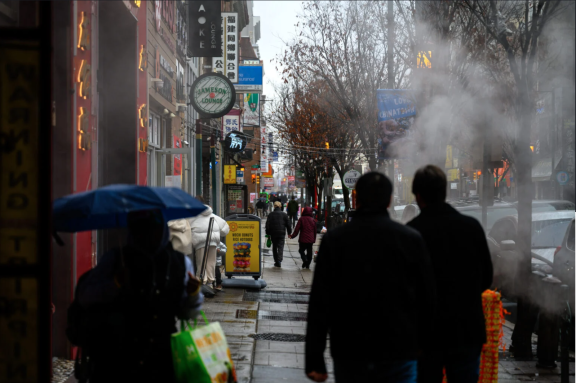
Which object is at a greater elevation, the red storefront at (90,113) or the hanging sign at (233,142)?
the hanging sign at (233,142)

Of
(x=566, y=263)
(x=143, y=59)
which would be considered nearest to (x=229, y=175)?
(x=143, y=59)

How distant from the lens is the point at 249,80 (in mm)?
25438

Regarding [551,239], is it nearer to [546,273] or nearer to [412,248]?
[546,273]

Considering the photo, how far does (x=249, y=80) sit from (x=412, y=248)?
2294cm

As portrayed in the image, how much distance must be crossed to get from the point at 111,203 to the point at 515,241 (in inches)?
266

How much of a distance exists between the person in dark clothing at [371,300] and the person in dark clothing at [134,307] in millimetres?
795

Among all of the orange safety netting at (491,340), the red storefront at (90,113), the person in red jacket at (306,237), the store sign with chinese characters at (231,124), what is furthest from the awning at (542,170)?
the orange safety netting at (491,340)

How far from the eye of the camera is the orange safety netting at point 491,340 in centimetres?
490

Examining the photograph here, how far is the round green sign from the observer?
14.0m

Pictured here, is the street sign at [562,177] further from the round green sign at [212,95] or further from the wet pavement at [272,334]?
the round green sign at [212,95]

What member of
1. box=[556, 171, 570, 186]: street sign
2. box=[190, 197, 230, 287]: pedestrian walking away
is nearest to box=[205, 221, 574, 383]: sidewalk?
box=[190, 197, 230, 287]: pedestrian walking away

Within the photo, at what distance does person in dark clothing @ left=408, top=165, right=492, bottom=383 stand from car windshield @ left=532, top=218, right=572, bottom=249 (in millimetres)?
8340

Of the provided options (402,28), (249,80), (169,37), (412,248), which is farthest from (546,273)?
(249,80)

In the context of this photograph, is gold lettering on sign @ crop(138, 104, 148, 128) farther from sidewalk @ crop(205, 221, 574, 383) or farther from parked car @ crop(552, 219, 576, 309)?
parked car @ crop(552, 219, 576, 309)
